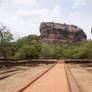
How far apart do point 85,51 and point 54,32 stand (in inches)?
2449

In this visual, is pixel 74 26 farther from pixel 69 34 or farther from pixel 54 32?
pixel 54 32

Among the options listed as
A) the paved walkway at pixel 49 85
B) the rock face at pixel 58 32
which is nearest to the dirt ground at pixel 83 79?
the paved walkway at pixel 49 85

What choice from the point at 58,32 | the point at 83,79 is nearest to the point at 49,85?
the point at 83,79

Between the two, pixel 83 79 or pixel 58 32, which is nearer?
pixel 83 79

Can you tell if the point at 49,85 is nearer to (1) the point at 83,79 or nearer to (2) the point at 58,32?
(1) the point at 83,79

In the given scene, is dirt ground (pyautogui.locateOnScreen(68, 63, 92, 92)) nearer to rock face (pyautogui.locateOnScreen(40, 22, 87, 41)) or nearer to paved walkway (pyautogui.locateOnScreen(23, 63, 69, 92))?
paved walkway (pyautogui.locateOnScreen(23, 63, 69, 92))

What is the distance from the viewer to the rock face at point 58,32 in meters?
94.6

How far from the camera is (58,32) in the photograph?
315 feet

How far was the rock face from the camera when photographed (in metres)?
94.6

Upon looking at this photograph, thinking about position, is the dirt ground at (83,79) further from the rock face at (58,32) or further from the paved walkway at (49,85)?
the rock face at (58,32)

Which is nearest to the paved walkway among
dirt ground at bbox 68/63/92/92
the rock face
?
dirt ground at bbox 68/63/92/92

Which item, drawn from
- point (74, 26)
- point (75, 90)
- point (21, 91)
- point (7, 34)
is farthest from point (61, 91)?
point (74, 26)

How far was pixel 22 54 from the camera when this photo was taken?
31.6m

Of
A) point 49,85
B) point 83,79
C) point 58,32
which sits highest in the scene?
point 58,32
